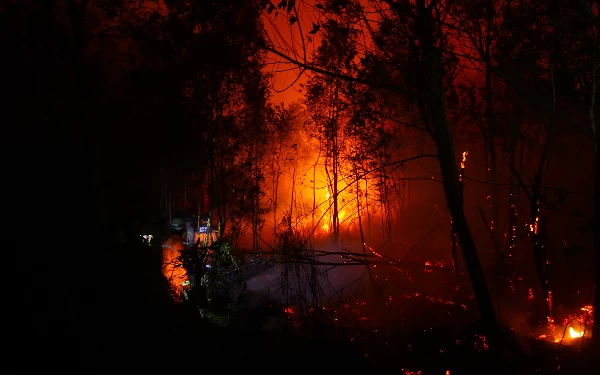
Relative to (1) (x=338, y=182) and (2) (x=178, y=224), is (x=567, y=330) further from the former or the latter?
(2) (x=178, y=224)

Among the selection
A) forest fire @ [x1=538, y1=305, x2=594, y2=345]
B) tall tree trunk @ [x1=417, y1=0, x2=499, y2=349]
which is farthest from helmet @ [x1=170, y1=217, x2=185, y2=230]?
tall tree trunk @ [x1=417, y1=0, x2=499, y2=349]

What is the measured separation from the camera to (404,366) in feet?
13.1

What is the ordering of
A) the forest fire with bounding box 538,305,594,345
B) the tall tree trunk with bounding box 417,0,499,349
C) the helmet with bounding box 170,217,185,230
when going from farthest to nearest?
the helmet with bounding box 170,217,185,230
the forest fire with bounding box 538,305,594,345
the tall tree trunk with bounding box 417,0,499,349

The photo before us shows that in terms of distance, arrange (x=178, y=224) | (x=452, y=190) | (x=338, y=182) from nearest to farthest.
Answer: (x=452, y=190) → (x=338, y=182) → (x=178, y=224)

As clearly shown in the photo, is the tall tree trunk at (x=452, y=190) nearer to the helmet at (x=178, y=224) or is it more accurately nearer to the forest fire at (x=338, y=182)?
the forest fire at (x=338, y=182)

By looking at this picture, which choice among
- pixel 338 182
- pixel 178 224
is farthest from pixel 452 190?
pixel 178 224

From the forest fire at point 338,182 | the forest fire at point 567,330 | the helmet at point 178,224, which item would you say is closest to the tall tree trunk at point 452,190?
the forest fire at point 338,182

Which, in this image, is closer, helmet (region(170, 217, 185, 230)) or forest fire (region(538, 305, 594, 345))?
forest fire (region(538, 305, 594, 345))

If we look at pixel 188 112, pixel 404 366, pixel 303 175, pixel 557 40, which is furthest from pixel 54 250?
pixel 303 175

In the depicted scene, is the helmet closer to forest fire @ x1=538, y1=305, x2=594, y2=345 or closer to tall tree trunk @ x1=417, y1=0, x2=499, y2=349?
forest fire @ x1=538, y1=305, x2=594, y2=345

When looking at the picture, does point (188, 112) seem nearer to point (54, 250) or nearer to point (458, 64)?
point (54, 250)

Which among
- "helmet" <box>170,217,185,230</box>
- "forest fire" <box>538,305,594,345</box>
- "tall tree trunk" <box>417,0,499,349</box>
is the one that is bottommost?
"forest fire" <box>538,305,594,345</box>

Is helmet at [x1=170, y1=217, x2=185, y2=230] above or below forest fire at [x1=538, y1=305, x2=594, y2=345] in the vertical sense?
above

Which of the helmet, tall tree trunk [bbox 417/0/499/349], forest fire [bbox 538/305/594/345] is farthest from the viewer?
the helmet
